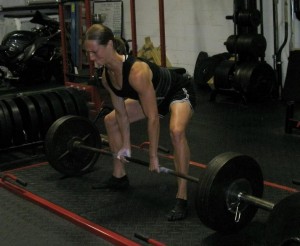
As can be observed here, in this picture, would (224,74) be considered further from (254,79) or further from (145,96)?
(145,96)

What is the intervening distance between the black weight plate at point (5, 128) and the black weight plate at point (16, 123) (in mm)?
35

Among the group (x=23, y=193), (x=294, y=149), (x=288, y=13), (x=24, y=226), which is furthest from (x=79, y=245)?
(x=288, y=13)

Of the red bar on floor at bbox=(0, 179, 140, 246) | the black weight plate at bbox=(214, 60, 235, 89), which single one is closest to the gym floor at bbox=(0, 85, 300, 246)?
the red bar on floor at bbox=(0, 179, 140, 246)

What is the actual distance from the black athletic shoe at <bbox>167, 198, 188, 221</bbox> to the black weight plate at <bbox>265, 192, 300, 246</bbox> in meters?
0.82

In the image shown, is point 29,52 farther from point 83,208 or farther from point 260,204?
point 260,204

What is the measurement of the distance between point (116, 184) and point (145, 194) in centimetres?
22

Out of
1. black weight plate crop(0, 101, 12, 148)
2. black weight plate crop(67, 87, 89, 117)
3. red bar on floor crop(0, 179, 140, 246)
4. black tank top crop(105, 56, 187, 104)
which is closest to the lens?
red bar on floor crop(0, 179, 140, 246)

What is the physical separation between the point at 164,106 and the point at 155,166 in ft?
1.61

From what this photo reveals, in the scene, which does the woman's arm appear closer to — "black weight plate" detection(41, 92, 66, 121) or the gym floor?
the gym floor

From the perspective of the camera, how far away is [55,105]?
4004mm

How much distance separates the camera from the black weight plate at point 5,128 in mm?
3727

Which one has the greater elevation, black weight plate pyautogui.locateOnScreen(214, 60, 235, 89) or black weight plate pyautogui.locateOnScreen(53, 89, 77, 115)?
black weight plate pyautogui.locateOnScreen(214, 60, 235, 89)

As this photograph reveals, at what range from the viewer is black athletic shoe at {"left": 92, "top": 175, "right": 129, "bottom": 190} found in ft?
10.6

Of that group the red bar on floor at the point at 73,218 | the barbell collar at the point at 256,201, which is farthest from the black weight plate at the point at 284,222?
the red bar on floor at the point at 73,218
